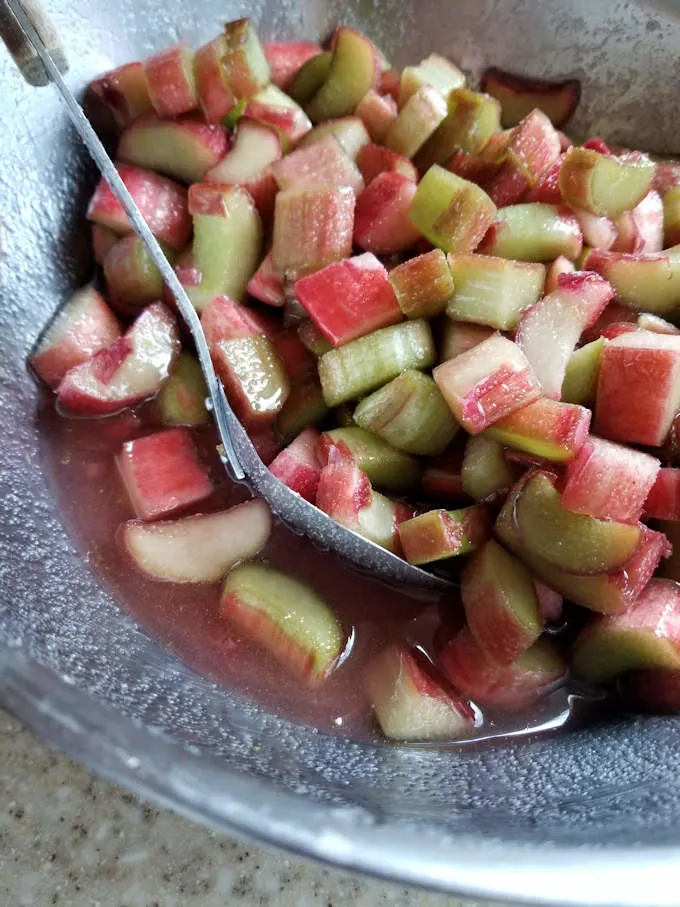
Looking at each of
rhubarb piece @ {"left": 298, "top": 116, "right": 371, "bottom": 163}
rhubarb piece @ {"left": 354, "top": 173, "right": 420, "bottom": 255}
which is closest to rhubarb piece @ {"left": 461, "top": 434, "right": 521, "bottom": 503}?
rhubarb piece @ {"left": 354, "top": 173, "right": 420, "bottom": 255}

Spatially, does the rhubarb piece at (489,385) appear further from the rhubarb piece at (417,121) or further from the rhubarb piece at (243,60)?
the rhubarb piece at (243,60)

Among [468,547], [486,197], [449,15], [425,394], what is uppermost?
[449,15]

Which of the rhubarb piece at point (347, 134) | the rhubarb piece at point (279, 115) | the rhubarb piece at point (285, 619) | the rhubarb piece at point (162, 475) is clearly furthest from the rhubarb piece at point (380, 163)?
the rhubarb piece at point (285, 619)

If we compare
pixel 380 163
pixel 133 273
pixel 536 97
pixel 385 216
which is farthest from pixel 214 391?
pixel 536 97

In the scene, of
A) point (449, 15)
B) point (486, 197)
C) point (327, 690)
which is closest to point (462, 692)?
point (327, 690)

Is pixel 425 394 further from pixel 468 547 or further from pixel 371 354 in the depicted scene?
pixel 468 547

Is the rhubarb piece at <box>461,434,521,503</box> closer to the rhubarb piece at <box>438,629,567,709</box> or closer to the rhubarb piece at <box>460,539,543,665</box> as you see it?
the rhubarb piece at <box>460,539,543,665</box>
